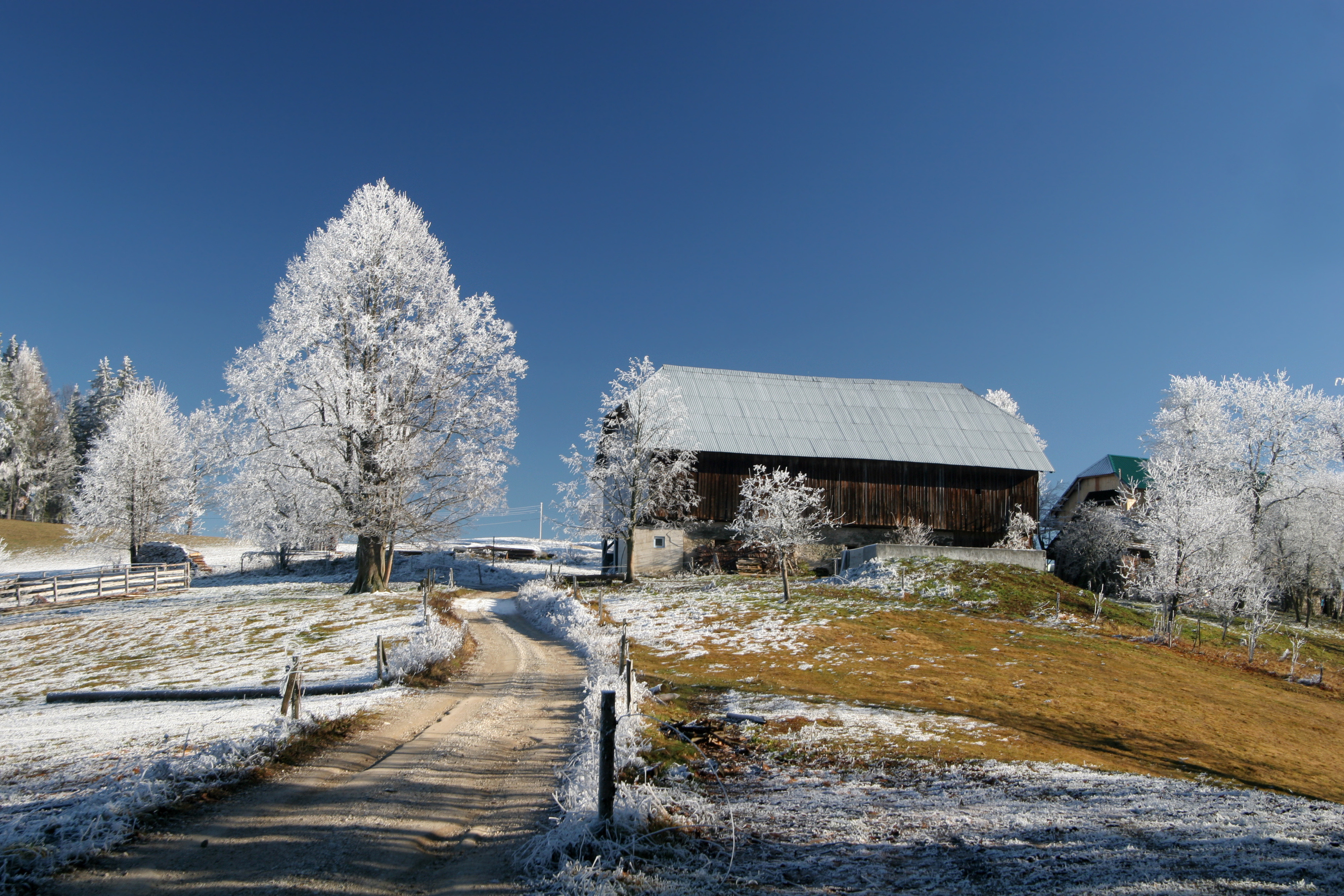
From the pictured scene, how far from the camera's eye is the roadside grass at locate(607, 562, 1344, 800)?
13383mm

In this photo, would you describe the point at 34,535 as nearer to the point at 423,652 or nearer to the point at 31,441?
the point at 31,441

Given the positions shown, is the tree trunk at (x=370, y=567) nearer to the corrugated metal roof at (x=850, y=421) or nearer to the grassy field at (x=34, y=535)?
the corrugated metal roof at (x=850, y=421)

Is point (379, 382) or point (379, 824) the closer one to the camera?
point (379, 824)

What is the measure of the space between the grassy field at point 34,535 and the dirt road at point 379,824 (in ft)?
183

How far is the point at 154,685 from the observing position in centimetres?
1734

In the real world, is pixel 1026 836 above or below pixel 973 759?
above

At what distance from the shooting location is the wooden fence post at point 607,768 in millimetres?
6887

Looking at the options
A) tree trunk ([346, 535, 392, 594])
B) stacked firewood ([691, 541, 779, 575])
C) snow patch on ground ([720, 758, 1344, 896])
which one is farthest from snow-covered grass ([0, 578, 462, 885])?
stacked firewood ([691, 541, 779, 575])

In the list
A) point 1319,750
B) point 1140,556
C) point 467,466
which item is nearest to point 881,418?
point 1140,556

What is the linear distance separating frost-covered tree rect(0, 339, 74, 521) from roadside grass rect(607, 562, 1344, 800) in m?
62.9

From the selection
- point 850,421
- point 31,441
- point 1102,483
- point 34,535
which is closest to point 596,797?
point 850,421

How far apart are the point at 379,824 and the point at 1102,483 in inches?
2507

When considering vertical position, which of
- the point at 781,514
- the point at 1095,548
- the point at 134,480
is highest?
the point at 134,480

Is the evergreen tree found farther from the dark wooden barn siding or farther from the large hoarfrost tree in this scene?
the dark wooden barn siding
